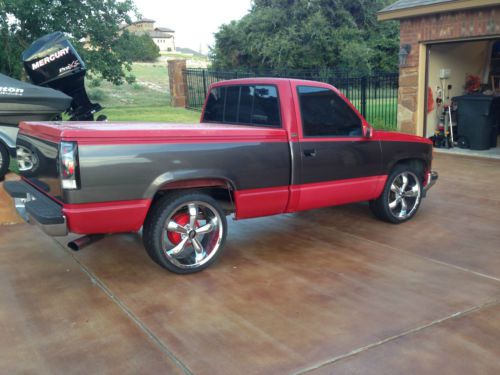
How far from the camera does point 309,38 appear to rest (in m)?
30.6

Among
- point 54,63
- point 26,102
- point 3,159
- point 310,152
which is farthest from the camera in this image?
point 54,63

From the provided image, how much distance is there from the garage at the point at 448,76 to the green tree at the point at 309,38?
1579 centimetres

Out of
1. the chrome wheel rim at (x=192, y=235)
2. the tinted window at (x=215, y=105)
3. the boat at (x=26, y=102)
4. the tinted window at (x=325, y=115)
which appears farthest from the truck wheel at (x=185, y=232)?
the boat at (x=26, y=102)

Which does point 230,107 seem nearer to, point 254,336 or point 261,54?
point 254,336

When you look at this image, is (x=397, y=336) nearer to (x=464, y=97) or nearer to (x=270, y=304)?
(x=270, y=304)

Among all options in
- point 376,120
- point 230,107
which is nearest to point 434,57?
point 376,120

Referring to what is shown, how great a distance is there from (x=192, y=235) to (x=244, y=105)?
1.80m

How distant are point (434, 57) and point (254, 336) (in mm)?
10576

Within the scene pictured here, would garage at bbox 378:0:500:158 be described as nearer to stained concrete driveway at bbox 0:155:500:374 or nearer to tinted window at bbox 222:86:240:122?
stained concrete driveway at bbox 0:155:500:374

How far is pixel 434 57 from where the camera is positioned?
486 inches

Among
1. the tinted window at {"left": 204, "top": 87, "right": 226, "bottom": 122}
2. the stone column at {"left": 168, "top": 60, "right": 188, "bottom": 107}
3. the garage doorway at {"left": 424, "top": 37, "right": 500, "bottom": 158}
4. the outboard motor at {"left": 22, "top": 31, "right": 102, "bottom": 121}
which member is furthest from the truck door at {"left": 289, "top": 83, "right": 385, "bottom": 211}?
the stone column at {"left": 168, "top": 60, "right": 188, "bottom": 107}

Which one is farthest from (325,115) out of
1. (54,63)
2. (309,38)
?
(309,38)

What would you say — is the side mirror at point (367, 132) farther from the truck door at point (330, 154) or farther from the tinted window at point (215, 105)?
the tinted window at point (215, 105)

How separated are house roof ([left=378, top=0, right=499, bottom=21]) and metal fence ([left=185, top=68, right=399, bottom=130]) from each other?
2.05 meters
